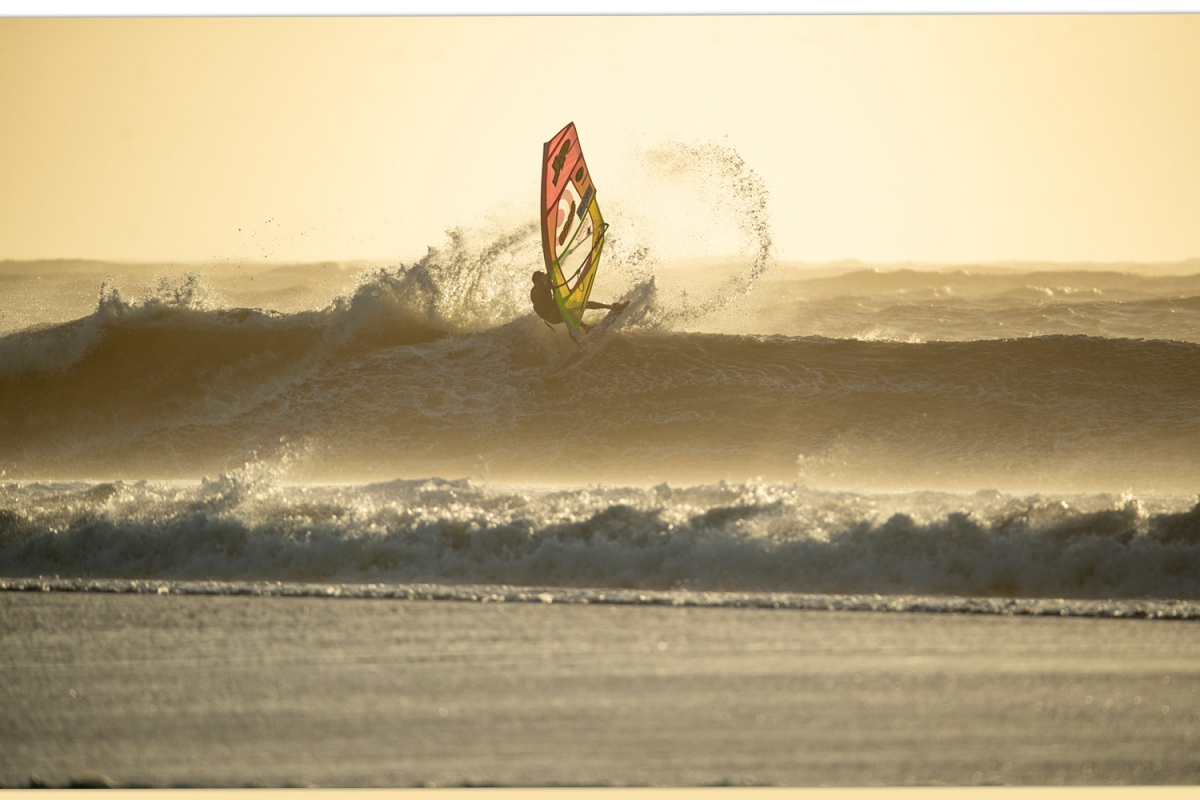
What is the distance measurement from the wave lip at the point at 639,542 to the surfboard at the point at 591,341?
3.08m

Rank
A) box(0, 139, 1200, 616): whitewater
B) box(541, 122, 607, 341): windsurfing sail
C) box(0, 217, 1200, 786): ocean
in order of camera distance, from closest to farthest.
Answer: box(0, 217, 1200, 786): ocean < box(0, 139, 1200, 616): whitewater < box(541, 122, 607, 341): windsurfing sail

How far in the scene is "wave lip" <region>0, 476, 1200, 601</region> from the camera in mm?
4113

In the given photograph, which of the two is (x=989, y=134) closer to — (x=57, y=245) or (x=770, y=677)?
(x=770, y=677)

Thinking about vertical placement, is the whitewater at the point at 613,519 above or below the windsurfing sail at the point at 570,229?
below

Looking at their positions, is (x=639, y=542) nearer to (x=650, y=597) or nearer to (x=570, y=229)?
(x=650, y=597)

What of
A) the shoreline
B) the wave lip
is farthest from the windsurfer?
the shoreline

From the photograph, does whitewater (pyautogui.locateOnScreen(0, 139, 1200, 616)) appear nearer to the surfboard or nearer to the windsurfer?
the surfboard

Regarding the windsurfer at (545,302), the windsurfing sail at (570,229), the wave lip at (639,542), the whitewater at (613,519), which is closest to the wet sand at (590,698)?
the whitewater at (613,519)

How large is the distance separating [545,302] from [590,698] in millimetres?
5388

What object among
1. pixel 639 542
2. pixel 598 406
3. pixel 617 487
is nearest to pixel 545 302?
pixel 598 406

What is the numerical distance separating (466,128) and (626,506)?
260 centimetres

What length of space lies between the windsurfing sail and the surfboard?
11 cm

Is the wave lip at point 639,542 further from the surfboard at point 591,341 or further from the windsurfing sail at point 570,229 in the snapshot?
the surfboard at point 591,341

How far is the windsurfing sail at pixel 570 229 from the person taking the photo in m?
6.81
